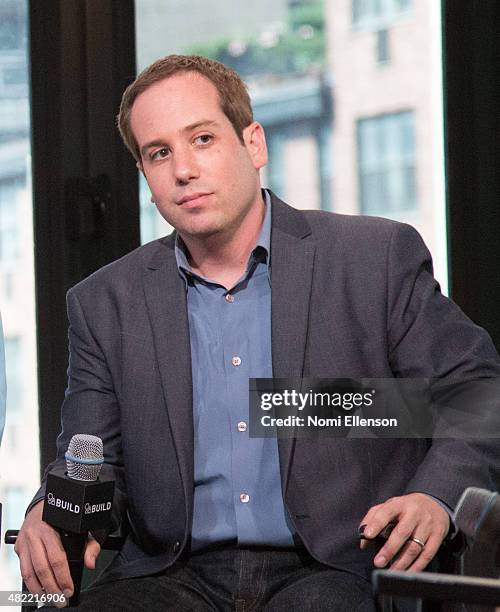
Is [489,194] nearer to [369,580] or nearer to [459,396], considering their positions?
[459,396]

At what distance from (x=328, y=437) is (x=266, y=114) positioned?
1353 millimetres

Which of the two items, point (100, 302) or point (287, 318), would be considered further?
point (100, 302)

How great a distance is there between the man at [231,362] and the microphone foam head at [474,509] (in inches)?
23.3

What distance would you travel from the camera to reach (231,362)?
2.12m

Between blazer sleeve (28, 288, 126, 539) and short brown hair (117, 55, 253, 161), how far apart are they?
46 cm

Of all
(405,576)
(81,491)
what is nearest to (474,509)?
(405,576)

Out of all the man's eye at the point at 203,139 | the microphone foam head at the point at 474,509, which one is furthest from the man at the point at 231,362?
the microphone foam head at the point at 474,509

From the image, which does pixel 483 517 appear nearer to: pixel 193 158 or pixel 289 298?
pixel 289 298

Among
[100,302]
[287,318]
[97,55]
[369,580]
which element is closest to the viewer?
[369,580]

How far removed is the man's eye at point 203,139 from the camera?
2.17 metres

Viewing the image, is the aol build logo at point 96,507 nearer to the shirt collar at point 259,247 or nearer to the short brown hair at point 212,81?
the shirt collar at point 259,247

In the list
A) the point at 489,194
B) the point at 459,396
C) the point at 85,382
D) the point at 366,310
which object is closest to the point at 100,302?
the point at 85,382

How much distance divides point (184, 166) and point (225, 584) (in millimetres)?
868

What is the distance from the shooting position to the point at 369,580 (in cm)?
195
